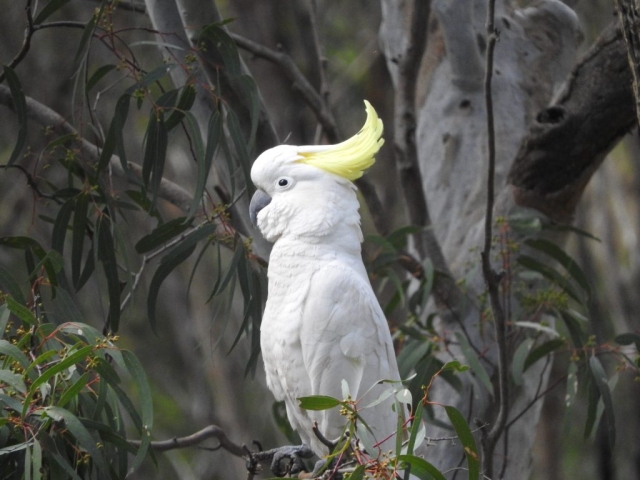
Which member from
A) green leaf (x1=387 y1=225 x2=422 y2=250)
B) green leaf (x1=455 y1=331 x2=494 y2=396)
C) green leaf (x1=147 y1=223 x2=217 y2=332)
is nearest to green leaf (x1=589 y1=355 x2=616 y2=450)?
green leaf (x1=455 y1=331 x2=494 y2=396)

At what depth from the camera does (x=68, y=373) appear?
69.8 inches

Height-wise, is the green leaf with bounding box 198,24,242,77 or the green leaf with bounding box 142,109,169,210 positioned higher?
the green leaf with bounding box 198,24,242,77

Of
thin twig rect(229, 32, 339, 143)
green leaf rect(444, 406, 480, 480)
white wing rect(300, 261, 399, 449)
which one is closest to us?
green leaf rect(444, 406, 480, 480)

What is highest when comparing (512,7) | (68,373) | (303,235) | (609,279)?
(512,7)

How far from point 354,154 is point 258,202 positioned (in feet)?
0.87

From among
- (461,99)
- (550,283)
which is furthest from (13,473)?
(461,99)

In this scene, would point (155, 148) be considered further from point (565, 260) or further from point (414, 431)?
point (565, 260)

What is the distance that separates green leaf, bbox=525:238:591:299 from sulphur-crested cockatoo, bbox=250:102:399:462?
35.8 inches

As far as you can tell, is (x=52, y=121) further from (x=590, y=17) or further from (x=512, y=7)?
(x=590, y=17)

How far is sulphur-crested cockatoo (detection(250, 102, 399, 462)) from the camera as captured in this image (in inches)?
77.1

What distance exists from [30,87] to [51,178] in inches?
24.8

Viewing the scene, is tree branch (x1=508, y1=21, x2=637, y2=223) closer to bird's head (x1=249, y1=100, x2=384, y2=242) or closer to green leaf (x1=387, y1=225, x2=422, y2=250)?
green leaf (x1=387, y1=225, x2=422, y2=250)

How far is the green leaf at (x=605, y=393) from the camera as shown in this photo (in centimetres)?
239

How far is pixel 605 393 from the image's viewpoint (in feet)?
7.85
